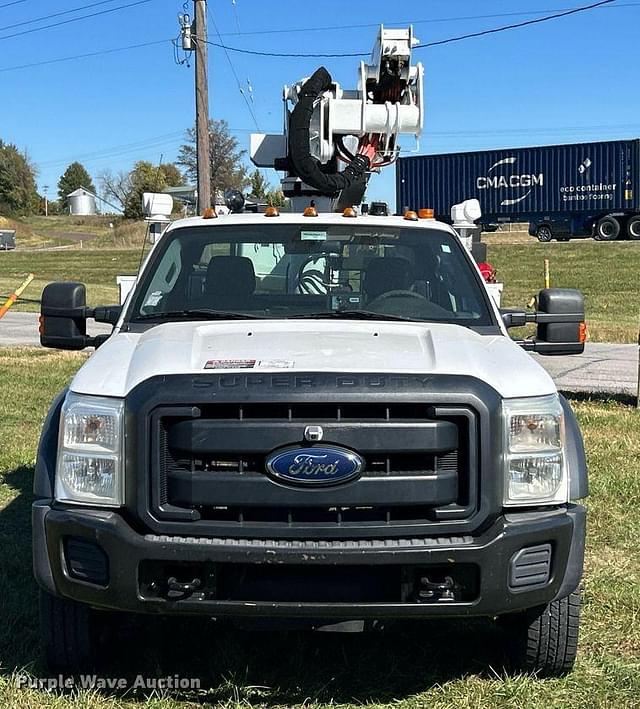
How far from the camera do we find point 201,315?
443 centimetres

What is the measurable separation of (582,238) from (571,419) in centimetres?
4055

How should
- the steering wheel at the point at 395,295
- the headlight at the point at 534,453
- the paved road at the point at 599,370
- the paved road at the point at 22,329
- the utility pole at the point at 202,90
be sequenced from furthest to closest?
the utility pole at the point at 202,90 → the paved road at the point at 22,329 → the paved road at the point at 599,370 → the steering wheel at the point at 395,295 → the headlight at the point at 534,453

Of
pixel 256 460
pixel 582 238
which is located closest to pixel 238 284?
pixel 256 460

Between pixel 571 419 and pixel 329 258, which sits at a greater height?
pixel 329 258

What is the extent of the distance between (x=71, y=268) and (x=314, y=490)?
3572 cm

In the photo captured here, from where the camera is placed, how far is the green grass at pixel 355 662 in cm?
371

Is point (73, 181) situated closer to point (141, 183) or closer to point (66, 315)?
point (141, 183)

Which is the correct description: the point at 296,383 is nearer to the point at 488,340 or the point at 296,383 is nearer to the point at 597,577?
the point at 488,340

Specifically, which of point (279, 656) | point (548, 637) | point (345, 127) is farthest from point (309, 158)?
point (548, 637)

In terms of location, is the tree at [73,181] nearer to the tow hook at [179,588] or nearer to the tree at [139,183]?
the tree at [139,183]

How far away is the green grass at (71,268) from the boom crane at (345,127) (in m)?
11.7

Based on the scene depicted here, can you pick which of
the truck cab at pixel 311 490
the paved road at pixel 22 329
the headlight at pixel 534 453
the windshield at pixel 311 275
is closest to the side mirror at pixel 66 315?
the windshield at pixel 311 275

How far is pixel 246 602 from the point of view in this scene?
10.9 ft

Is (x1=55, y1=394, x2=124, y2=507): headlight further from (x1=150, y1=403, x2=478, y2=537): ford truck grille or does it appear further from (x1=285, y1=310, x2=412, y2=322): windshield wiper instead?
(x1=285, y1=310, x2=412, y2=322): windshield wiper
